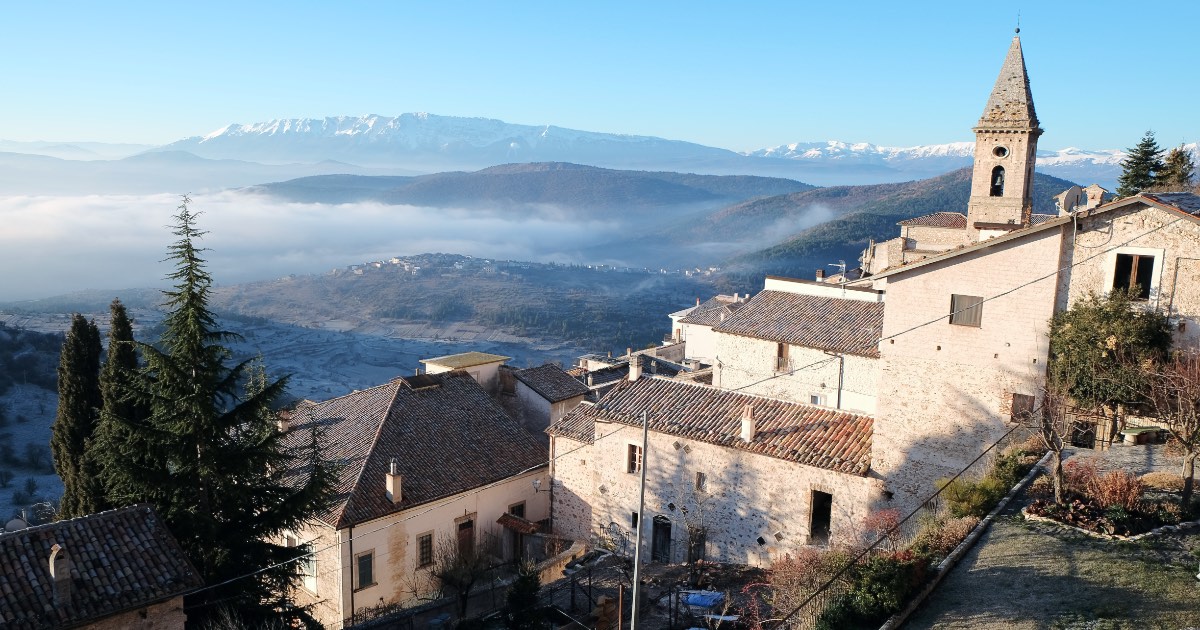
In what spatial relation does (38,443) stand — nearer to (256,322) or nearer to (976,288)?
(976,288)

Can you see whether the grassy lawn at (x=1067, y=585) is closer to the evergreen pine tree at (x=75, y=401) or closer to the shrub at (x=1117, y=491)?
the shrub at (x=1117, y=491)

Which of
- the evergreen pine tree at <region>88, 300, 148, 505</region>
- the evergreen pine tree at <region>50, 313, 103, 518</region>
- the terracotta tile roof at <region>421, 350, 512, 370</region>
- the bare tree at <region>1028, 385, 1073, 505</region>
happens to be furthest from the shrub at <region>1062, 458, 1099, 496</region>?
the evergreen pine tree at <region>50, 313, 103, 518</region>

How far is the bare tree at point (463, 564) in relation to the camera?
20.5 meters

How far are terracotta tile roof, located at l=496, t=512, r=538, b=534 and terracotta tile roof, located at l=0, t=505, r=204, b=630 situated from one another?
12.1m

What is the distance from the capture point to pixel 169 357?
17.4 meters

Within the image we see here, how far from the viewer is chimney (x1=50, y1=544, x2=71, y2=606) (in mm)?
13953

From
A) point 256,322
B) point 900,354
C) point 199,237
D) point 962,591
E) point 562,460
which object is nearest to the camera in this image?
point 962,591

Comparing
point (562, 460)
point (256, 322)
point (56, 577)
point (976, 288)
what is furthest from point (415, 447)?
point (256, 322)

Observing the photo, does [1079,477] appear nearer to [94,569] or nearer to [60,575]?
[94,569]

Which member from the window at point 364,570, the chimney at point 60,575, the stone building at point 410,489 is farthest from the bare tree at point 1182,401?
the window at point 364,570

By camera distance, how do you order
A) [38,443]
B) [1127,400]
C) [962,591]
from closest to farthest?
[962,591] → [1127,400] → [38,443]

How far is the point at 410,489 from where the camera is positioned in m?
24.7

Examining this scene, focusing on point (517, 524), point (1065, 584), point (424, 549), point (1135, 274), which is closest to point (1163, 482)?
point (1135, 274)

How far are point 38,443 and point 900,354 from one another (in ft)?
172
